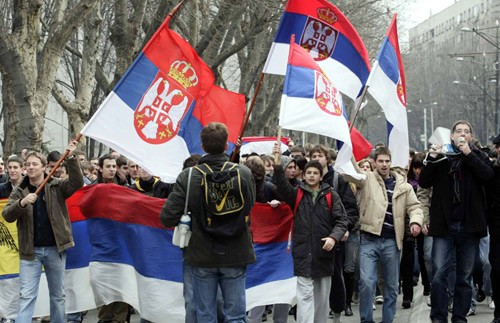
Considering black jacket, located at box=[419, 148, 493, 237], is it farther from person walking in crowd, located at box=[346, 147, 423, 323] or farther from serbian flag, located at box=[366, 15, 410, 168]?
serbian flag, located at box=[366, 15, 410, 168]

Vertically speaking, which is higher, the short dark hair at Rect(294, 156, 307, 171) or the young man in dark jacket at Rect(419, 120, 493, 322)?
the short dark hair at Rect(294, 156, 307, 171)

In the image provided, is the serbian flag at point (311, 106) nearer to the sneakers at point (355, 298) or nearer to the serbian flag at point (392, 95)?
the serbian flag at point (392, 95)

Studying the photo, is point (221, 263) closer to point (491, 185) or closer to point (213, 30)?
point (491, 185)

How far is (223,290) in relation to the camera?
724 centimetres

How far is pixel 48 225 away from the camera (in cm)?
872

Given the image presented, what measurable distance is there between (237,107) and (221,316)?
2.25m

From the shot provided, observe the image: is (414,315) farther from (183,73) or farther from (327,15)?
(183,73)

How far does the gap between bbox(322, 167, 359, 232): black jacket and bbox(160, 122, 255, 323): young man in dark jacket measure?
2.10 m

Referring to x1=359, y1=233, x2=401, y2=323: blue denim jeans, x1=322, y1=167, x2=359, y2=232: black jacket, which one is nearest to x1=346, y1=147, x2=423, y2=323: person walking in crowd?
x1=359, y1=233, x2=401, y2=323: blue denim jeans

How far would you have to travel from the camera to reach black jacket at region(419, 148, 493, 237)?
29.2ft

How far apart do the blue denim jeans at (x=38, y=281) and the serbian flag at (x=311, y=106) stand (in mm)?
2367

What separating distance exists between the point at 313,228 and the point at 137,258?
5.64 feet

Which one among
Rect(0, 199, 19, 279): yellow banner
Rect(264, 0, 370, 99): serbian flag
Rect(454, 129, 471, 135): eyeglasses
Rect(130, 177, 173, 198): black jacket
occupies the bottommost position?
Rect(0, 199, 19, 279): yellow banner

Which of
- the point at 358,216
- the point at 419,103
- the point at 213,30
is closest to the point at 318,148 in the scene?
the point at 358,216
